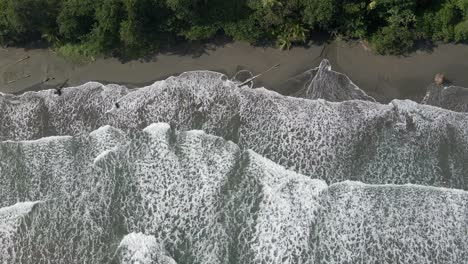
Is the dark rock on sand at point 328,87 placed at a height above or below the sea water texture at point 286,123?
above

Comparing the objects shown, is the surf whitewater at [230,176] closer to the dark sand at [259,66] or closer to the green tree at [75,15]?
the dark sand at [259,66]

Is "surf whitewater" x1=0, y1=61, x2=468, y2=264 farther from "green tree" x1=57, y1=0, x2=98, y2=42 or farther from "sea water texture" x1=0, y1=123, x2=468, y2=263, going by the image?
"green tree" x1=57, y1=0, x2=98, y2=42

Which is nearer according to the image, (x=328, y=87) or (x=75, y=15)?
(x=328, y=87)

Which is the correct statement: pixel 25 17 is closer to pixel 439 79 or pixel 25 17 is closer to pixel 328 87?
pixel 328 87

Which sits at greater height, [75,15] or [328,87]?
[75,15]

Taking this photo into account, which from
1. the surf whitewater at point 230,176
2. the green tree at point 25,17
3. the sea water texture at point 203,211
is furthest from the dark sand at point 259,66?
the sea water texture at point 203,211

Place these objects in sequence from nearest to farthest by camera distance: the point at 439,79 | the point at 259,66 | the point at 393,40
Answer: the point at 439,79
the point at 393,40
the point at 259,66

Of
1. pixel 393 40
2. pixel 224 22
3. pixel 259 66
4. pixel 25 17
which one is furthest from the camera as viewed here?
pixel 224 22

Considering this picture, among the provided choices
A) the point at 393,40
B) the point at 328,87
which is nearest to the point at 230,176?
the point at 328,87
